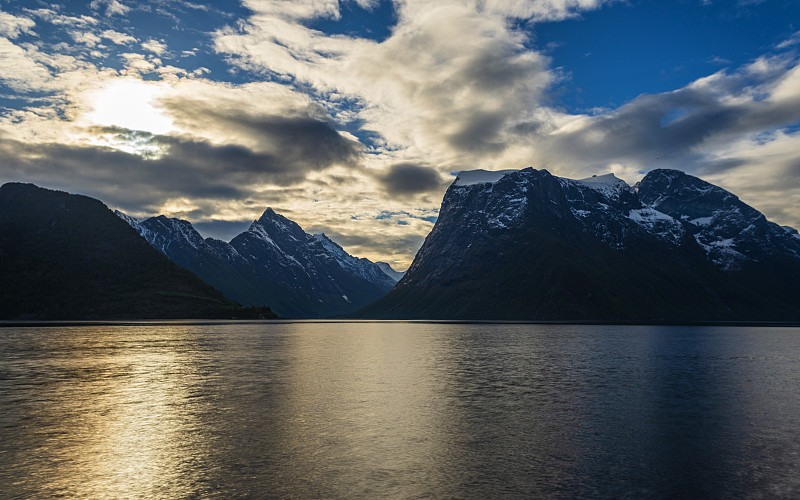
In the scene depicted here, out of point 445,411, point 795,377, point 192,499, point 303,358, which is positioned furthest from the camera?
point 303,358

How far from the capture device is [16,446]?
33.8m

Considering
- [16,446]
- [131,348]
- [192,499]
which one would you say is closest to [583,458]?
[192,499]

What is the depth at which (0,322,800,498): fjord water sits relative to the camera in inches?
1057

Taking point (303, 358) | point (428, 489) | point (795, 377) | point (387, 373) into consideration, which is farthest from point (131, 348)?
point (795, 377)

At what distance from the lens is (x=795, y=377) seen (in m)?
75.6

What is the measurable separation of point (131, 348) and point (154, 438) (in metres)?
91.1

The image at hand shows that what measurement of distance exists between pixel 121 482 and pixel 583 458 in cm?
2631

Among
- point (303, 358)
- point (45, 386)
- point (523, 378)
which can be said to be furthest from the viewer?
point (303, 358)

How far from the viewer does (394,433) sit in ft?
126

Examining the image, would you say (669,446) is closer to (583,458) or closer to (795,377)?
(583,458)

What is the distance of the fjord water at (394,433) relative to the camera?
26859 millimetres

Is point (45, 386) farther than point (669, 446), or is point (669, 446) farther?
point (45, 386)

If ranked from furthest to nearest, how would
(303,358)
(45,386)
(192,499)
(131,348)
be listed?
(131,348), (303,358), (45,386), (192,499)

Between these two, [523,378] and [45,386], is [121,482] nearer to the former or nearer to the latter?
[45,386]
